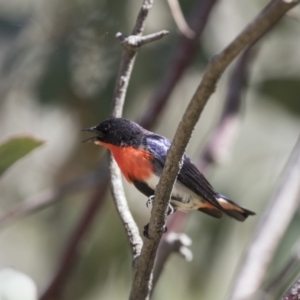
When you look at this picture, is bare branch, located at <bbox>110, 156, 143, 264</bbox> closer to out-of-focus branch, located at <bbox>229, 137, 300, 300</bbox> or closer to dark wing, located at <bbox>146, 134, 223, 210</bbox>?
dark wing, located at <bbox>146, 134, 223, 210</bbox>

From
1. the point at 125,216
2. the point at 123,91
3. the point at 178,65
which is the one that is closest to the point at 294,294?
the point at 125,216

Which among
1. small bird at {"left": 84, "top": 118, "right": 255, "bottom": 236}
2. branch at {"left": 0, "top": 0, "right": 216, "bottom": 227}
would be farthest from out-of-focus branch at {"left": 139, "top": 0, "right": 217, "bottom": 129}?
small bird at {"left": 84, "top": 118, "right": 255, "bottom": 236}

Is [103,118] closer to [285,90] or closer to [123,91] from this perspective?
[285,90]

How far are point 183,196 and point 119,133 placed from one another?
0.93 ft

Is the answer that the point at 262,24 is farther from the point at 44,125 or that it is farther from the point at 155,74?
the point at 44,125

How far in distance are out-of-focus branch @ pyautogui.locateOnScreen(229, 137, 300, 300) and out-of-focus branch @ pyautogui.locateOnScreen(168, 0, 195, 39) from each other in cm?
71

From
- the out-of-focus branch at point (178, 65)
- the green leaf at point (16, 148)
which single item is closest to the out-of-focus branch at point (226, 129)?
the out-of-focus branch at point (178, 65)

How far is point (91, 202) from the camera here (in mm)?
3059

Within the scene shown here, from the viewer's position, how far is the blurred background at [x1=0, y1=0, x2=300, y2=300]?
10.7ft

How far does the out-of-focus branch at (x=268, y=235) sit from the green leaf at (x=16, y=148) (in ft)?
2.44

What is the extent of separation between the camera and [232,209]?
228cm

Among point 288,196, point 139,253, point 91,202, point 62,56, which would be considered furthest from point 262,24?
point 62,56

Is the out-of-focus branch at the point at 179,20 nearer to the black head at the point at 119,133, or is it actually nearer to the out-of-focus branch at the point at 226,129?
the out-of-focus branch at the point at 226,129

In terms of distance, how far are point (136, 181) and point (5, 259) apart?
2209 millimetres
